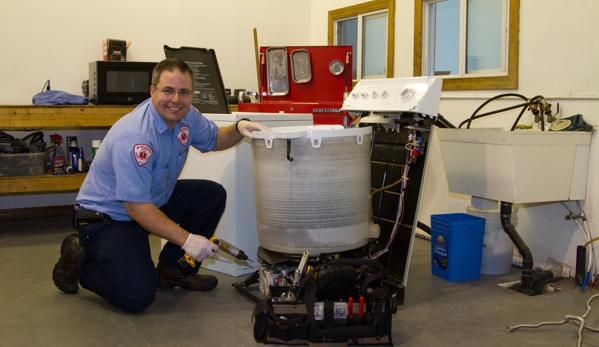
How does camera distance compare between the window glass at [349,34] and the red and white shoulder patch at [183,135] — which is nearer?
the red and white shoulder patch at [183,135]

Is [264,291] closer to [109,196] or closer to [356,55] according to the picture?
[109,196]

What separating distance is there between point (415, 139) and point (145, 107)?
1193 mm

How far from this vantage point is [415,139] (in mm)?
2615

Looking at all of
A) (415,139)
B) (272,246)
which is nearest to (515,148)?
(415,139)

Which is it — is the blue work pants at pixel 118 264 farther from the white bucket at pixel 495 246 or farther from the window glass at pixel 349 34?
the window glass at pixel 349 34

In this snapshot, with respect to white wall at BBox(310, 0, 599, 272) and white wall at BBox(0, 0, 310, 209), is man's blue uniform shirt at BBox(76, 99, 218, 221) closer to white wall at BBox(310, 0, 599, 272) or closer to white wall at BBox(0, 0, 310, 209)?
white wall at BBox(310, 0, 599, 272)

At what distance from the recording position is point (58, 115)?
12.6 feet

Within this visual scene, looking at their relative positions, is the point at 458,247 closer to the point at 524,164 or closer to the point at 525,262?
the point at 525,262

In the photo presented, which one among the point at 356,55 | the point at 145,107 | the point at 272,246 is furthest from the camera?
the point at 356,55

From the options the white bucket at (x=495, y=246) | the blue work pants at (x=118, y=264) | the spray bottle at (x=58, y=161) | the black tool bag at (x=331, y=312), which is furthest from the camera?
the spray bottle at (x=58, y=161)

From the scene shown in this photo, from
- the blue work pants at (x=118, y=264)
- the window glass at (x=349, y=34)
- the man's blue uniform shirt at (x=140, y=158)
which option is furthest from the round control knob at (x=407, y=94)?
the window glass at (x=349, y=34)

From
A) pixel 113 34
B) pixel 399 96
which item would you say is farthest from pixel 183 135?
pixel 113 34

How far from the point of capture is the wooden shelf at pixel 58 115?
371 cm

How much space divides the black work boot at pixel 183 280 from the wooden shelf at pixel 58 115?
4.91 feet
